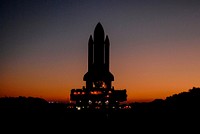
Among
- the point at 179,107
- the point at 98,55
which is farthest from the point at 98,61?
the point at 179,107

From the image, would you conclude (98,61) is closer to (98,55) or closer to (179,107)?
(98,55)

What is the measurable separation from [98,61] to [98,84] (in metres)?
9.67

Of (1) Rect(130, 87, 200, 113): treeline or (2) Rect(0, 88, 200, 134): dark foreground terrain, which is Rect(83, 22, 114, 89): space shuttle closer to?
(1) Rect(130, 87, 200, 113): treeline

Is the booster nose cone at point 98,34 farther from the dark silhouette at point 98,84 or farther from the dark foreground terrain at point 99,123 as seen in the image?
the dark foreground terrain at point 99,123

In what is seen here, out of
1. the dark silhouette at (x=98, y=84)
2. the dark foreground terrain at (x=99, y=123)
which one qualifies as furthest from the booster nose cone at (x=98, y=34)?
the dark foreground terrain at (x=99, y=123)

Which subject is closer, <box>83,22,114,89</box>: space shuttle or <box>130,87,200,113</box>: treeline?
<box>130,87,200,113</box>: treeline

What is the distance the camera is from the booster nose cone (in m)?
121

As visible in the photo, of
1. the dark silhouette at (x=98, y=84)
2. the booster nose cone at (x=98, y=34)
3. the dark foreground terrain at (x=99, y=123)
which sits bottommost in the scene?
the dark foreground terrain at (x=99, y=123)

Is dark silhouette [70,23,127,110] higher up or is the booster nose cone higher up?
the booster nose cone

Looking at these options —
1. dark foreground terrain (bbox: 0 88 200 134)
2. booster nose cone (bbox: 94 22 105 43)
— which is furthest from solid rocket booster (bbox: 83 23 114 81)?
dark foreground terrain (bbox: 0 88 200 134)

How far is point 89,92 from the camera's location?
417 feet

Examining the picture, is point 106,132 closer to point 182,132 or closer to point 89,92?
point 182,132

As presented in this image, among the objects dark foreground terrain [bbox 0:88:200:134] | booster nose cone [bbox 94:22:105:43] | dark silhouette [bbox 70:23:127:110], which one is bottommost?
dark foreground terrain [bbox 0:88:200:134]

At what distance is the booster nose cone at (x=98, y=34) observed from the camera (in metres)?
121
